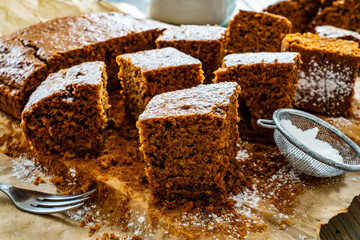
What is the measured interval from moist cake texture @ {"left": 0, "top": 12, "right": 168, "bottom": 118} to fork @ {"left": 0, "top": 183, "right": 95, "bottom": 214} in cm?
123

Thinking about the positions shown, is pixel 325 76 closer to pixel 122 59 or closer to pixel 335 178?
pixel 335 178

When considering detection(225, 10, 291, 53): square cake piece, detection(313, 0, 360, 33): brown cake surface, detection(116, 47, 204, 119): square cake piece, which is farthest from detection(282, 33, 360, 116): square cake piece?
detection(313, 0, 360, 33): brown cake surface

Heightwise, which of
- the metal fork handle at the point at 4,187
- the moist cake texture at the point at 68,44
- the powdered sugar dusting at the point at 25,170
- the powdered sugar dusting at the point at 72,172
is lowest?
the powdered sugar dusting at the point at 25,170

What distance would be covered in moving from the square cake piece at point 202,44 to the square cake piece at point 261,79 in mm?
540

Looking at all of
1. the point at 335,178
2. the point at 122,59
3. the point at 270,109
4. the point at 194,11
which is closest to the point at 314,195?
the point at 335,178

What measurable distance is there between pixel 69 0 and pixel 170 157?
3.91 metres

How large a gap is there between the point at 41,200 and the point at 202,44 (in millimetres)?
2371

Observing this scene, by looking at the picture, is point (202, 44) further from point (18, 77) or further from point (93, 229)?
point (93, 229)

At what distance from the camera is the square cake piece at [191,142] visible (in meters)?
2.75

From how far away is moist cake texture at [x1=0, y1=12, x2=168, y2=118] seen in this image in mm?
4102

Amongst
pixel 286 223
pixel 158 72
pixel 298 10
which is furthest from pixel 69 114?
pixel 298 10

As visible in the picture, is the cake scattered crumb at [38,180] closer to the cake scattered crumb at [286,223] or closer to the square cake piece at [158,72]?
the square cake piece at [158,72]

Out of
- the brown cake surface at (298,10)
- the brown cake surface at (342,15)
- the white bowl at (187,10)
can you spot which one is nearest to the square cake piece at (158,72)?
the white bowl at (187,10)

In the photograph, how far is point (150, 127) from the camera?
110 inches
